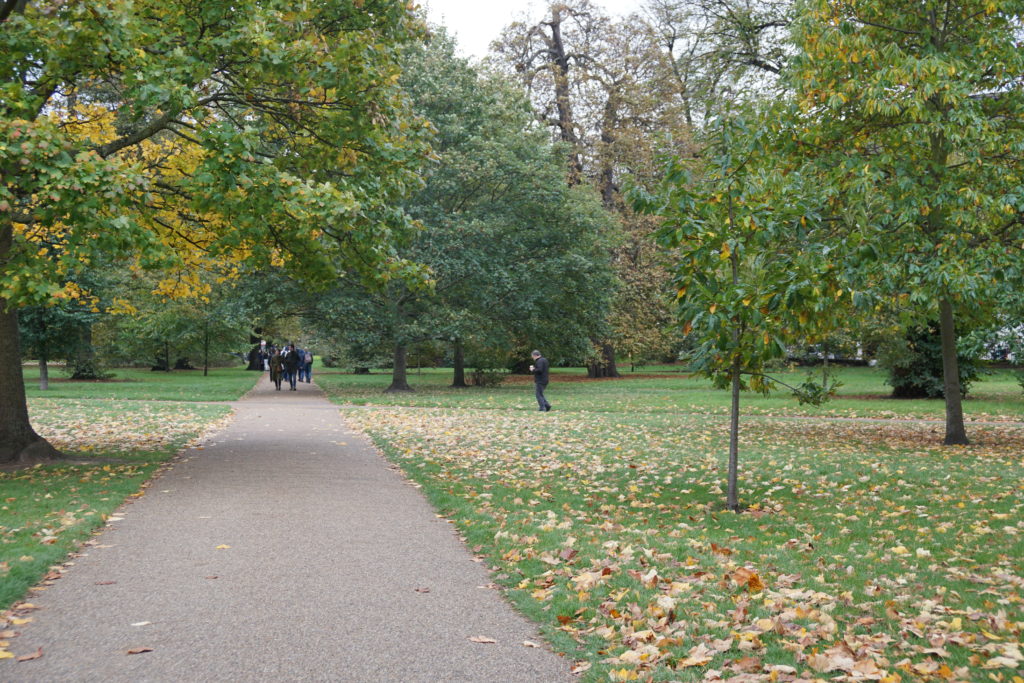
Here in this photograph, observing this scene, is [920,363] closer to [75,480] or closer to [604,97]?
[604,97]

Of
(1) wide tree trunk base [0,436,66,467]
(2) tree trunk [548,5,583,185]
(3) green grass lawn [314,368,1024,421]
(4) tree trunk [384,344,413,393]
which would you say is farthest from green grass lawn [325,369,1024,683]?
(2) tree trunk [548,5,583,185]

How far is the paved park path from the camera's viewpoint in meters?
4.19

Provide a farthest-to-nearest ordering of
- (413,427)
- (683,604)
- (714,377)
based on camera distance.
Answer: (413,427), (714,377), (683,604)

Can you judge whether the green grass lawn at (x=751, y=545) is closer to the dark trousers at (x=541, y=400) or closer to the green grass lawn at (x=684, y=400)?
the dark trousers at (x=541, y=400)

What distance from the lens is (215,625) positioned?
15.8ft

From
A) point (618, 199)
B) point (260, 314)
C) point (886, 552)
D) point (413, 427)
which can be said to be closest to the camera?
point (886, 552)

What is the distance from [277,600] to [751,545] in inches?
151

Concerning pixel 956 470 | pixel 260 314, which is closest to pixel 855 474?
pixel 956 470

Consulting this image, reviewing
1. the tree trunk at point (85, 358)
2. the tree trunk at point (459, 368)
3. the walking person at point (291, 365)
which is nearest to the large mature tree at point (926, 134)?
the tree trunk at point (459, 368)

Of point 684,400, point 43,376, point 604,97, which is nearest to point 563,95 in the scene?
point 604,97

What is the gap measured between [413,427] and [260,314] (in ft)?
42.1

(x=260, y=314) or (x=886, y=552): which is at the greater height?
(x=260, y=314)

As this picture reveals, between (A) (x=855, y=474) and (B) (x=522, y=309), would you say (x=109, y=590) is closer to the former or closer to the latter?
(A) (x=855, y=474)

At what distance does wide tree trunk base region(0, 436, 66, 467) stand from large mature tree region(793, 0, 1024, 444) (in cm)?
1132
